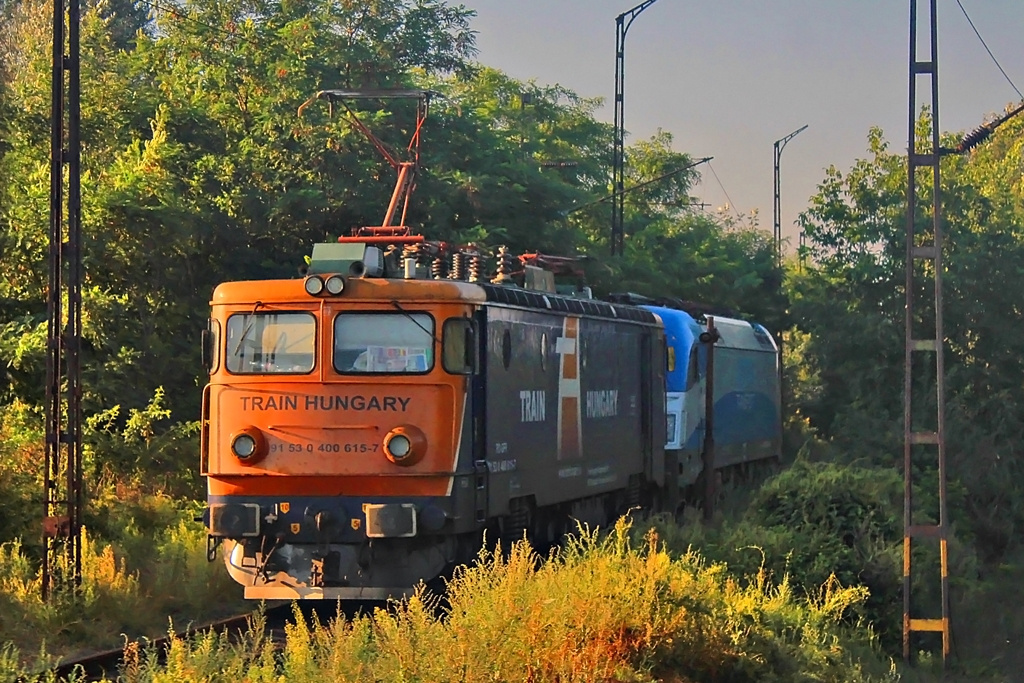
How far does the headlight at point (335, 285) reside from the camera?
38.5 ft

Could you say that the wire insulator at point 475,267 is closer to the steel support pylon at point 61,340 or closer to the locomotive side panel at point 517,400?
the locomotive side panel at point 517,400

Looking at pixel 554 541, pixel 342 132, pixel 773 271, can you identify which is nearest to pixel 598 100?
pixel 773 271

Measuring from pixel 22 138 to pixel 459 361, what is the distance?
35.1 feet

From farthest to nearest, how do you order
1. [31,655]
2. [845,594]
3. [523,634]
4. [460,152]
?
[460,152] < [845,594] < [31,655] < [523,634]

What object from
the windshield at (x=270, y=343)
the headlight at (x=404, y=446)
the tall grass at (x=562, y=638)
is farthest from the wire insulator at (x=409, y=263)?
the tall grass at (x=562, y=638)

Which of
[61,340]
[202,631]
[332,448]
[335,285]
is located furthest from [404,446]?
[61,340]

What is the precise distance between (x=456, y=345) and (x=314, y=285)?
4.11 ft

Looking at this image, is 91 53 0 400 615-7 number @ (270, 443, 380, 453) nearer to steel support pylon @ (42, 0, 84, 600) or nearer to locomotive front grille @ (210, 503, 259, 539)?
locomotive front grille @ (210, 503, 259, 539)

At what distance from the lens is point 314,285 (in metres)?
11.8

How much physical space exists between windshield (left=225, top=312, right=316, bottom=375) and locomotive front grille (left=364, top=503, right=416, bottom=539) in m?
1.37

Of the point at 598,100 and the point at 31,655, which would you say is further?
the point at 598,100

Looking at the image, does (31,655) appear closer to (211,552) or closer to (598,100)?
(211,552)

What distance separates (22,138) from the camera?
65.3ft

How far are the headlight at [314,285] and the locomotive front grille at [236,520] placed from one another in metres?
1.78
